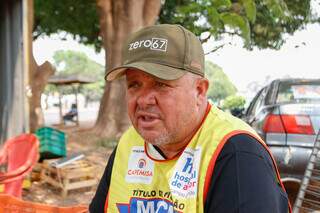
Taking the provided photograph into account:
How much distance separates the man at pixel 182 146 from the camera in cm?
133

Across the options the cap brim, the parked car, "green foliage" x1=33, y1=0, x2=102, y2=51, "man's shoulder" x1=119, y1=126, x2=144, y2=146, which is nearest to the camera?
the cap brim

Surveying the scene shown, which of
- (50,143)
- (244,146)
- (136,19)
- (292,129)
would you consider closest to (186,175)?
(244,146)

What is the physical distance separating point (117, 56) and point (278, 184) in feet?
29.5

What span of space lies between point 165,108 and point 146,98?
0.26 ft

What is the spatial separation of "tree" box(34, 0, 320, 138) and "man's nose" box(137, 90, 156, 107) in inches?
232

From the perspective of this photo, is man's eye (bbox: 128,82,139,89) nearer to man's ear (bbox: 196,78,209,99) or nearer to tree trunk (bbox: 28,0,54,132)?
man's ear (bbox: 196,78,209,99)

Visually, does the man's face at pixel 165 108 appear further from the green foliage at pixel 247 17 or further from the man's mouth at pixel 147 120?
the green foliage at pixel 247 17

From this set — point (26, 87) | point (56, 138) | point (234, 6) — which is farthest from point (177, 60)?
point (234, 6)

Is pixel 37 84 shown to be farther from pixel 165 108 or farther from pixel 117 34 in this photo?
pixel 165 108

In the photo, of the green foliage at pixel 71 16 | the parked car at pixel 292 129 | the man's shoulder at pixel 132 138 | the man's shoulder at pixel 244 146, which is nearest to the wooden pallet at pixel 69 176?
the parked car at pixel 292 129

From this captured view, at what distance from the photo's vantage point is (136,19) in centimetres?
1016

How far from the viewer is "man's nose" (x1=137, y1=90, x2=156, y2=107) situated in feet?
5.09

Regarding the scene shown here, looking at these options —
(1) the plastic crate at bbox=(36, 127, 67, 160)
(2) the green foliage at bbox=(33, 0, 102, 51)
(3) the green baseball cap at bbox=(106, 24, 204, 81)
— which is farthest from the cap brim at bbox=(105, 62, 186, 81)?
(2) the green foliage at bbox=(33, 0, 102, 51)

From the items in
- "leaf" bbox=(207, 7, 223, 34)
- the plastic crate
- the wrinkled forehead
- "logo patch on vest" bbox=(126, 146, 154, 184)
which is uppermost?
"leaf" bbox=(207, 7, 223, 34)
